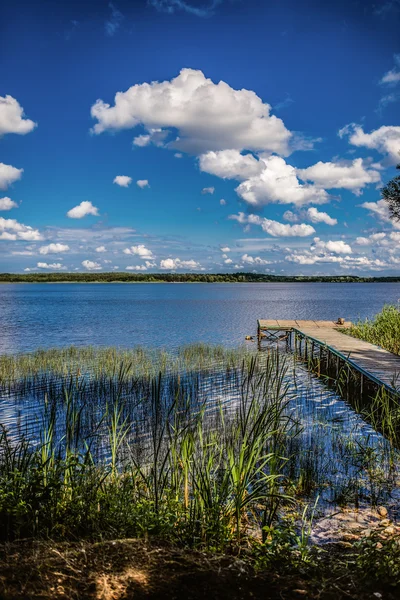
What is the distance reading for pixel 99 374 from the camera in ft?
53.1

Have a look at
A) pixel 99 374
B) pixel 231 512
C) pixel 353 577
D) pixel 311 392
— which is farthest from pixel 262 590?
pixel 99 374

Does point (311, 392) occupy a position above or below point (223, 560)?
below

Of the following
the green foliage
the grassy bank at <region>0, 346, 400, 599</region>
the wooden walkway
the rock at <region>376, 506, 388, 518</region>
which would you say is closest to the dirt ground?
the grassy bank at <region>0, 346, 400, 599</region>

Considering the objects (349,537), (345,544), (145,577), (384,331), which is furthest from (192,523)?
(384,331)

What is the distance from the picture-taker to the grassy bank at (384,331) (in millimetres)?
19562

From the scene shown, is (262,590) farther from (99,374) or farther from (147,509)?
(99,374)

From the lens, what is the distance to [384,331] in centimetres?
2164

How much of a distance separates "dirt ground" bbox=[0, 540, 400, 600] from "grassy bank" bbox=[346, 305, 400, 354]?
16.7 m

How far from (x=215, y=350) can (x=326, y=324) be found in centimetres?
958

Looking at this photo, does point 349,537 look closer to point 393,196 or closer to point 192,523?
point 192,523

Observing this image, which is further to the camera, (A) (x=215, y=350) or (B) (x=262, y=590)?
(A) (x=215, y=350)

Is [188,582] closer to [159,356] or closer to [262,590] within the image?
[262,590]

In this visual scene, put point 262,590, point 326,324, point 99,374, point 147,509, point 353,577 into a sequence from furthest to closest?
point 326,324
point 99,374
point 147,509
point 353,577
point 262,590

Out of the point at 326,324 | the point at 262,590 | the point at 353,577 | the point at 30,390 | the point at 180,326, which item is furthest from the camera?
the point at 180,326
